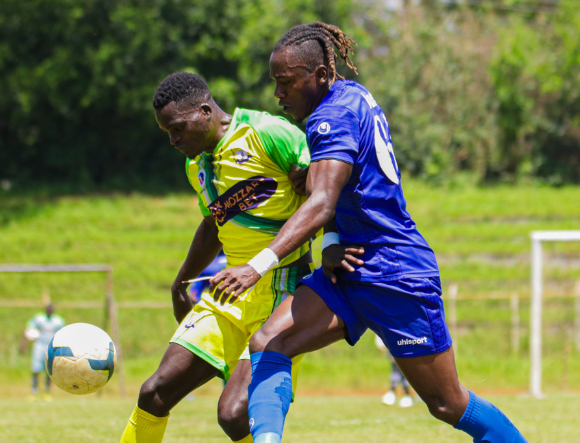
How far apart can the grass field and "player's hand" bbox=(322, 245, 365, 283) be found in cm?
347

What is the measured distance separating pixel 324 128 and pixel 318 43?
1.95ft

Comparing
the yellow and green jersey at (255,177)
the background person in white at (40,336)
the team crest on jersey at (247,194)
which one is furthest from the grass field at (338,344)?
the team crest on jersey at (247,194)

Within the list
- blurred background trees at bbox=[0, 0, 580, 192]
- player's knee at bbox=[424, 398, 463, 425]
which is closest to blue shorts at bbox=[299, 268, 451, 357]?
player's knee at bbox=[424, 398, 463, 425]

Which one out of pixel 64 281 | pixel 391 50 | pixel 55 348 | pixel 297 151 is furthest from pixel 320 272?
pixel 391 50

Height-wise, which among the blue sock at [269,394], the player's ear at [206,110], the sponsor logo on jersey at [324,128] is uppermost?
the player's ear at [206,110]

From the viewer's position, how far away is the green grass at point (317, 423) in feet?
20.8

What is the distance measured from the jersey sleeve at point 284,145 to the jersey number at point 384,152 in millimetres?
629

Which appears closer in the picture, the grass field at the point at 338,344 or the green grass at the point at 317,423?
the green grass at the point at 317,423

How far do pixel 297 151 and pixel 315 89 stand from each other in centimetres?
54

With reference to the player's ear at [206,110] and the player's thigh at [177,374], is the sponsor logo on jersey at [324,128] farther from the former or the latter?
the player's thigh at [177,374]

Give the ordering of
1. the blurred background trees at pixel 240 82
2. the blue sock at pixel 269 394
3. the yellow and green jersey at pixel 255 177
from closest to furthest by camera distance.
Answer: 1. the blue sock at pixel 269 394
2. the yellow and green jersey at pixel 255 177
3. the blurred background trees at pixel 240 82

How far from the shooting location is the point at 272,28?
1161 inches

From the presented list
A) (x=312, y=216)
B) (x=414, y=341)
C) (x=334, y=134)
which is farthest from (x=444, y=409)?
(x=334, y=134)

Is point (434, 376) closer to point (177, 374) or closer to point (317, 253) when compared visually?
point (177, 374)
